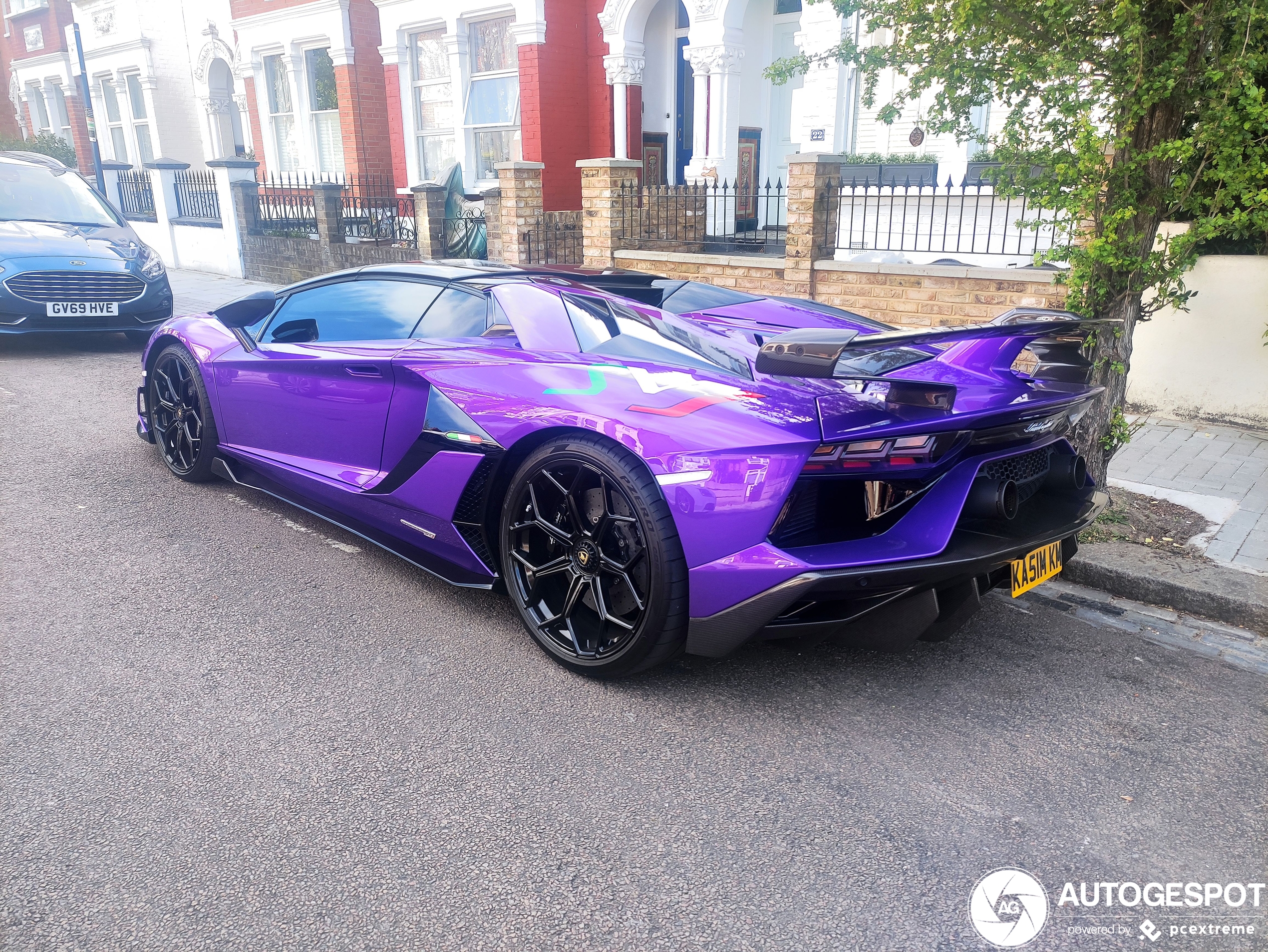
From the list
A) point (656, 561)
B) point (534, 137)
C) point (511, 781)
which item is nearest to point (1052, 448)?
point (656, 561)

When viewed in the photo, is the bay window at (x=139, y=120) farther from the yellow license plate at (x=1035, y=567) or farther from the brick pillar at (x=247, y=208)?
the yellow license plate at (x=1035, y=567)

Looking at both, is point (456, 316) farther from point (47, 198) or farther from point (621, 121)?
point (621, 121)

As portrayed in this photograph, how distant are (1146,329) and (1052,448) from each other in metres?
4.44

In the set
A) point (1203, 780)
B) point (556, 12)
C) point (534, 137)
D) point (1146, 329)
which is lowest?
point (1203, 780)

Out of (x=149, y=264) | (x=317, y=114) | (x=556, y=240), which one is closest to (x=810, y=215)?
(x=556, y=240)

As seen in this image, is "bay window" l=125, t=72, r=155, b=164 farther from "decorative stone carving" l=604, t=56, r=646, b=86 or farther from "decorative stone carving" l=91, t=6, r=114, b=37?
"decorative stone carving" l=604, t=56, r=646, b=86

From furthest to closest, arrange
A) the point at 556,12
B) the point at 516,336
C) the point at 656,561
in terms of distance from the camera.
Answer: the point at 556,12, the point at 516,336, the point at 656,561

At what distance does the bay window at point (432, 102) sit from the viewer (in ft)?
52.5

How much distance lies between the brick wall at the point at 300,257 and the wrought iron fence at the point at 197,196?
1.21 m

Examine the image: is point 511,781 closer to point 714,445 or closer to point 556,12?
point 714,445

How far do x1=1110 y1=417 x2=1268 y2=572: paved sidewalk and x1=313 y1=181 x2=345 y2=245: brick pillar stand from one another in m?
10.6

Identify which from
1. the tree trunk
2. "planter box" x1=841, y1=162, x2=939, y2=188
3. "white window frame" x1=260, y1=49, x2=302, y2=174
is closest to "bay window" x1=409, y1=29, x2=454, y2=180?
"white window frame" x1=260, y1=49, x2=302, y2=174

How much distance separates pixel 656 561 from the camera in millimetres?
2758

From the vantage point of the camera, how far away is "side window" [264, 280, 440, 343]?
153 inches
